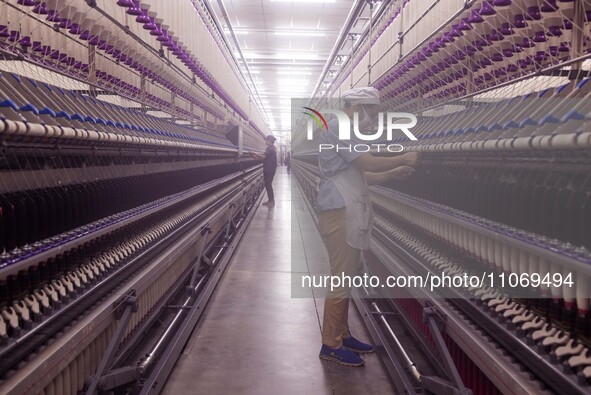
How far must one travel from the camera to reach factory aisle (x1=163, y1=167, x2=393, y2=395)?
10.1ft

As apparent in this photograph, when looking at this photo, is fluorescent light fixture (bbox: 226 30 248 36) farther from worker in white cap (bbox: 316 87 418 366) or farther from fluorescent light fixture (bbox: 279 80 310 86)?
worker in white cap (bbox: 316 87 418 366)

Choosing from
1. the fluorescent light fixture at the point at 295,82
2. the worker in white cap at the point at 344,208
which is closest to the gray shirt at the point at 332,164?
the worker in white cap at the point at 344,208

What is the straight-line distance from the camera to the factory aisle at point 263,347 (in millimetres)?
3066

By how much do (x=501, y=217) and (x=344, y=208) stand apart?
110cm

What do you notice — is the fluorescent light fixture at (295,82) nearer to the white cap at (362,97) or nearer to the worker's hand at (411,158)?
the white cap at (362,97)

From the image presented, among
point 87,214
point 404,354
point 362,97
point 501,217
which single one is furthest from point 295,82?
point 501,217

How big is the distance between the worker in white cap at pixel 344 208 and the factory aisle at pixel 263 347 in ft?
0.74

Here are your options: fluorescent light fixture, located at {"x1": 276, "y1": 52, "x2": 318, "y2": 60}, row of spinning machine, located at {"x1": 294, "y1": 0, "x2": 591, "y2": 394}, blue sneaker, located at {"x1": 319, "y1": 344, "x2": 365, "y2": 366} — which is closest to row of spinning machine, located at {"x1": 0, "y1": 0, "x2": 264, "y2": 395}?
blue sneaker, located at {"x1": 319, "y1": 344, "x2": 365, "y2": 366}

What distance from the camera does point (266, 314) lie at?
4371 mm

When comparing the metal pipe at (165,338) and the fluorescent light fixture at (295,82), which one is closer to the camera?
the metal pipe at (165,338)

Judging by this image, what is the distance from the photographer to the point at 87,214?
107 inches

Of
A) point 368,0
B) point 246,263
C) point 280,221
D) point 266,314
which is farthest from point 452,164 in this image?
point 280,221

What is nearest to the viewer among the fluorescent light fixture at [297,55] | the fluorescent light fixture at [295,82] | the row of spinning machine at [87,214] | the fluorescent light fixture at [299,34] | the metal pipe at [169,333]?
the row of spinning machine at [87,214]

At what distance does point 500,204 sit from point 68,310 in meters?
2.04
